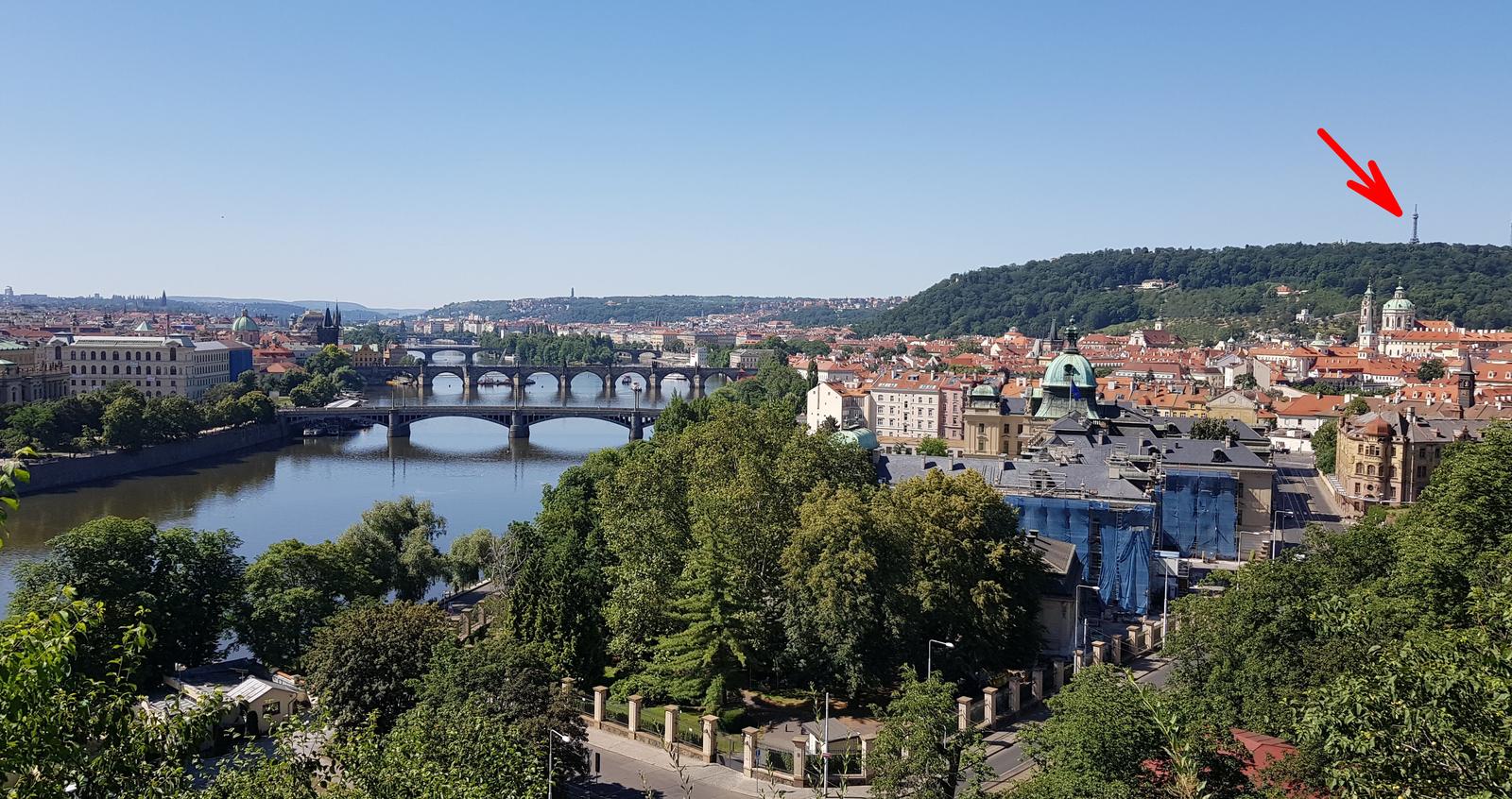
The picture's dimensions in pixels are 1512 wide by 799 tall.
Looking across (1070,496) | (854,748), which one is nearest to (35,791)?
(854,748)

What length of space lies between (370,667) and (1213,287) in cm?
16751

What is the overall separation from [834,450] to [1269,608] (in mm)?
13056

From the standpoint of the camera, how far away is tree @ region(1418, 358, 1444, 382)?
8162cm

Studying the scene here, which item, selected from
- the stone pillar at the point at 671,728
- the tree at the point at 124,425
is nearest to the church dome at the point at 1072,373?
the stone pillar at the point at 671,728

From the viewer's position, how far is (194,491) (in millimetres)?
53844

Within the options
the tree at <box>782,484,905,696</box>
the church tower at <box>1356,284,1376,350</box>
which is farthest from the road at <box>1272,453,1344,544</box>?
the church tower at <box>1356,284,1376,350</box>

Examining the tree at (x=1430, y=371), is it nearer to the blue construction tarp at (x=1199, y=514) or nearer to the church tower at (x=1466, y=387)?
the church tower at (x=1466, y=387)

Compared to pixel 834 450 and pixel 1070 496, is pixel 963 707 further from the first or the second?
pixel 1070 496

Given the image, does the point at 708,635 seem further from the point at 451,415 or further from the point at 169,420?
the point at 451,415

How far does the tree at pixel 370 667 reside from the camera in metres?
18.5

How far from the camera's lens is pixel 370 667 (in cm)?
1867


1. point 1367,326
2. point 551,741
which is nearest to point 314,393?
point 551,741

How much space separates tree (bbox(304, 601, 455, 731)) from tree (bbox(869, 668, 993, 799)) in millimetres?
7391

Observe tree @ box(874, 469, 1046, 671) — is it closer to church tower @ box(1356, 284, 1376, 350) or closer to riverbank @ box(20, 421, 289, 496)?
riverbank @ box(20, 421, 289, 496)
